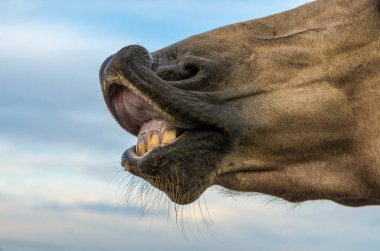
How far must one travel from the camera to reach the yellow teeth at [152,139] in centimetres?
477

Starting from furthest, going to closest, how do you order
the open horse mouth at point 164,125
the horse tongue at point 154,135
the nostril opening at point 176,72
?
1. the nostril opening at point 176,72
2. the horse tongue at point 154,135
3. the open horse mouth at point 164,125

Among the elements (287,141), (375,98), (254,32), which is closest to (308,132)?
(287,141)

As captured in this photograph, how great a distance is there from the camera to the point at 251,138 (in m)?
5.07

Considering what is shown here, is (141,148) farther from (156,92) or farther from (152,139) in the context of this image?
(156,92)

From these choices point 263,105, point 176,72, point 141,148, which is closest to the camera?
point 141,148

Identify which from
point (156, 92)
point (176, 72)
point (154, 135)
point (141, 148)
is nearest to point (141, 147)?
point (141, 148)

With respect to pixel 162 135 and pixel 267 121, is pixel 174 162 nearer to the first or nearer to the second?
pixel 162 135

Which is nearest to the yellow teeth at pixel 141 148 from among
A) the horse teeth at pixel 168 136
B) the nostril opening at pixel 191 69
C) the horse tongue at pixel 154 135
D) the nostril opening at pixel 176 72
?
the horse tongue at pixel 154 135

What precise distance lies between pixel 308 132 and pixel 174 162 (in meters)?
1.18

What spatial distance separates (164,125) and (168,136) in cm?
9

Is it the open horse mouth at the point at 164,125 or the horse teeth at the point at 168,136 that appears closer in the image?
the open horse mouth at the point at 164,125

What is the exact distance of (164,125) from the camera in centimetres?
488

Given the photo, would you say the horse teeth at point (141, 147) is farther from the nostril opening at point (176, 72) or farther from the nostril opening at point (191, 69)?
the nostril opening at point (191, 69)

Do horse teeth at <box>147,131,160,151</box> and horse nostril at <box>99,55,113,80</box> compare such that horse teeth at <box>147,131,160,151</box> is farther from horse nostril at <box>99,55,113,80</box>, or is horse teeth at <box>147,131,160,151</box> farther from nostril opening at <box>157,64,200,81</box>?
horse nostril at <box>99,55,113,80</box>
